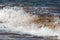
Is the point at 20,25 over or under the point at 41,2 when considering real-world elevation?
under

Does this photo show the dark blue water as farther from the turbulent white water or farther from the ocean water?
the turbulent white water

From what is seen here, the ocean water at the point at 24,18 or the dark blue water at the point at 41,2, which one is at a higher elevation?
the dark blue water at the point at 41,2

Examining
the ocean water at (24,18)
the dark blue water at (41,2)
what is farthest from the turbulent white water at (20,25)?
the dark blue water at (41,2)

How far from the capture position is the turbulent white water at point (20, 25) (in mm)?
3518

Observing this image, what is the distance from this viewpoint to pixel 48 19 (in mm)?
4090

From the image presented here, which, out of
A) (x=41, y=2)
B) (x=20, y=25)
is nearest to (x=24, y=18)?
(x=20, y=25)

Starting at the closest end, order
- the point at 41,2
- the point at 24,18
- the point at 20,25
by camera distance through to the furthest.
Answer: the point at 20,25 → the point at 24,18 → the point at 41,2

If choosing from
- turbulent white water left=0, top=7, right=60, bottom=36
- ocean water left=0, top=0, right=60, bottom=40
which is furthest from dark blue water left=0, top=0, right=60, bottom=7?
turbulent white water left=0, top=7, right=60, bottom=36

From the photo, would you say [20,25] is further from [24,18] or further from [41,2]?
[41,2]

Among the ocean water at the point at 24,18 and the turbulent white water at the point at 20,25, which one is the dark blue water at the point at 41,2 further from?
the turbulent white water at the point at 20,25

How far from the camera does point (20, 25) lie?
12.5ft

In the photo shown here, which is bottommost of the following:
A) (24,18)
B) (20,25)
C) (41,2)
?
(20,25)

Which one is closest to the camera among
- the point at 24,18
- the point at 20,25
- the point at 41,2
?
the point at 20,25

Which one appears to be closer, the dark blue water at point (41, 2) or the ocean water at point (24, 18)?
the ocean water at point (24, 18)
